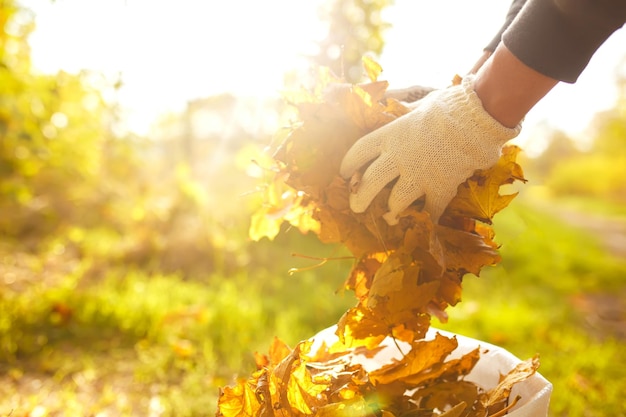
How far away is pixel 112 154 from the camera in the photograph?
4871 millimetres

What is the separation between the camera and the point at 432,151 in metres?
1.13

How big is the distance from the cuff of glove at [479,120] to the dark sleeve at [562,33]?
134 millimetres

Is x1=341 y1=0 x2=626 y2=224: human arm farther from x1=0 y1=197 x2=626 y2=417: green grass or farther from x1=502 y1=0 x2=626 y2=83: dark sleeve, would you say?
x1=0 y1=197 x2=626 y2=417: green grass

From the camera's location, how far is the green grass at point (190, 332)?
1962mm

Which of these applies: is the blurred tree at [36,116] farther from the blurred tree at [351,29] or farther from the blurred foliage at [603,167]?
the blurred foliage at [603,167]

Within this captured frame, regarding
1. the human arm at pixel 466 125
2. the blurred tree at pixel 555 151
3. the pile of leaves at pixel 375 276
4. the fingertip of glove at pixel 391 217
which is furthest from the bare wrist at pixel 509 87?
the blurred tree at pixel 555 151

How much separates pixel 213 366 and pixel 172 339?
32cm

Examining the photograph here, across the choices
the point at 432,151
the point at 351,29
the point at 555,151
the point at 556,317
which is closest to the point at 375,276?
the point at 432,151

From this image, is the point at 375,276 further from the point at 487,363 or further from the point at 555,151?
the point at 555,151

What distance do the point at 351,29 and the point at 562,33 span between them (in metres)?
2.97

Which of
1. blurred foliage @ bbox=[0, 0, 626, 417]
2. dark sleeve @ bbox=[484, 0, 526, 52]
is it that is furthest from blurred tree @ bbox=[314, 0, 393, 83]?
dark sleeve @ bbox=[484, 0, 526, 52]

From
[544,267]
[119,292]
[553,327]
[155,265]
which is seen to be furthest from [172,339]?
[544,267]

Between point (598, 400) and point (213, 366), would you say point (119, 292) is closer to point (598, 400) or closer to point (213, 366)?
point (213, 366)

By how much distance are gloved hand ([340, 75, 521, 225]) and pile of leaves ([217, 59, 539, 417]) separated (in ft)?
0.12
